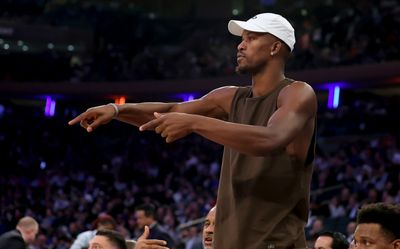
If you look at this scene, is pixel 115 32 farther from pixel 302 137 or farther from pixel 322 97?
pixel 302 137

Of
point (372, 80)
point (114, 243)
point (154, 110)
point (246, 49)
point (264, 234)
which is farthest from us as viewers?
point (372, 80)

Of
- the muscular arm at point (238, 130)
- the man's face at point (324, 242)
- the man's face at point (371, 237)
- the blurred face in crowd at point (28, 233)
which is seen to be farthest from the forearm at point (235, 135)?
the blurred face in crowd at point (28, 233)

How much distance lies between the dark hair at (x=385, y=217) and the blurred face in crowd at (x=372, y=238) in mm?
15

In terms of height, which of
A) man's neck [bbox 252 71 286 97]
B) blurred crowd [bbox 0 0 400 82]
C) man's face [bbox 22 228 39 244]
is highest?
blurred crowd [bbox 0 0 400 82]

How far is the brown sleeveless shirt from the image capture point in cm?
289

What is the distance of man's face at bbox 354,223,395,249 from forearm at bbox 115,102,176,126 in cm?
95

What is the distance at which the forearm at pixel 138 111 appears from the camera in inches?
128

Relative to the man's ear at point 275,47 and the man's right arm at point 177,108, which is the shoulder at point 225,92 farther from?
the man's ear at point 275,47

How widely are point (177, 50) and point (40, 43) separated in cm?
408

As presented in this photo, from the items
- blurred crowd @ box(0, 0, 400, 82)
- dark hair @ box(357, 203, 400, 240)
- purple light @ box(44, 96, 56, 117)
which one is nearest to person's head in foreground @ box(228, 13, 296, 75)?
dark hair @ box(357, 203, 400, 240)

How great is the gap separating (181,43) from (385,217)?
60.7ft

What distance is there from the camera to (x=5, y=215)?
16.9 metres

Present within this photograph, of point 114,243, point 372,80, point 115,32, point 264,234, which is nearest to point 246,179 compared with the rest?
point 264,234

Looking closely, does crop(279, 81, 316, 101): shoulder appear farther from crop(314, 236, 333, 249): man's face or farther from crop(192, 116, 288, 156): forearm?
crop(314, 236, 333, 249): man's face
